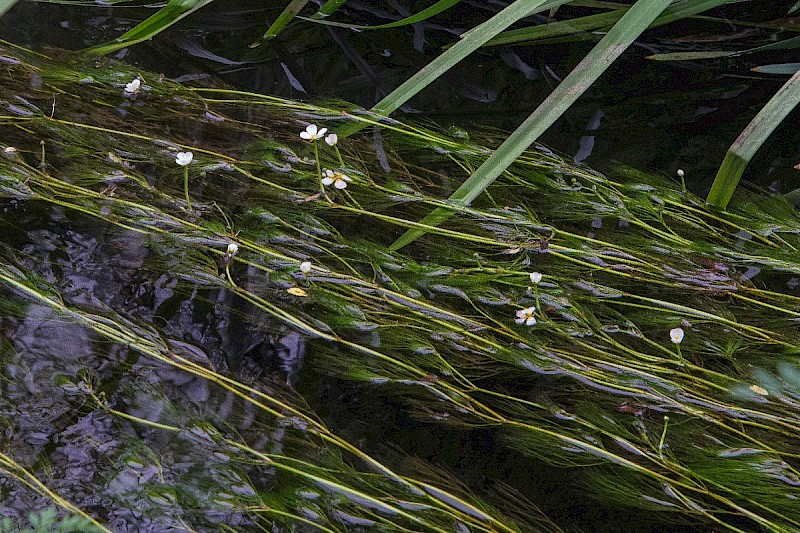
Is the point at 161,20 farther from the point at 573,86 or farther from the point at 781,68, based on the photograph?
the point at 781,68

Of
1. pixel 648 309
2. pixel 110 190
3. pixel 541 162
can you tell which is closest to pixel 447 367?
pixel 648 309

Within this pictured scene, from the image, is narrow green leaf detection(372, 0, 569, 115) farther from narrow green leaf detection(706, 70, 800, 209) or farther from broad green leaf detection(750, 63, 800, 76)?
broad green leaf detection(750, 63, 800, 76)

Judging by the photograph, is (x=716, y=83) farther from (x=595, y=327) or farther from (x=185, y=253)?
(x=185, y=253)

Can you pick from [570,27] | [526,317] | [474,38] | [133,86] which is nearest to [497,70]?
[570,27]

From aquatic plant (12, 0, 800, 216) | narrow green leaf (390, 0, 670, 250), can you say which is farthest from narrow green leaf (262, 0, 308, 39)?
narrow green leaf (390, 0, 670, 250)

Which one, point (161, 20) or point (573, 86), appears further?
point (161, 20)
